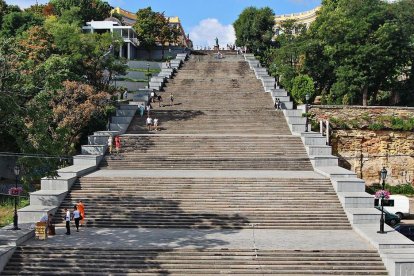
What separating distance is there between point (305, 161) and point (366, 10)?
63.2 feet

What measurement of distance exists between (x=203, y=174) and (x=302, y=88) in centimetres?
1872

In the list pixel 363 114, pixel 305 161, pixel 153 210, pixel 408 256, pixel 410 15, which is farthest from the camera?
pixel 410 15

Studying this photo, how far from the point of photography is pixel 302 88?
43.8m

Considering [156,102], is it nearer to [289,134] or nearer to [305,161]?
[289,134]

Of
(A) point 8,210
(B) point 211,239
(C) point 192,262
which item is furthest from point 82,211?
(A) point 8,210

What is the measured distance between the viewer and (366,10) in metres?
44.1

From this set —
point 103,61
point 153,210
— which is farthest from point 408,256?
point 103,61

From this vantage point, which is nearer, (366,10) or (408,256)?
(408,256)

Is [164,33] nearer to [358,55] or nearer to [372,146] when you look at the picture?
[358,55]

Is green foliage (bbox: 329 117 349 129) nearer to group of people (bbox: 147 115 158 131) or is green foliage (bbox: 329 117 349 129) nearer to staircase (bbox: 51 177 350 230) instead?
group of people (bbox: 147 115 158 131)

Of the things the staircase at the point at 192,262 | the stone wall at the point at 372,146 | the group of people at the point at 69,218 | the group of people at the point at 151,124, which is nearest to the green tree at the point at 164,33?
A: the group of people at the point at 151,124

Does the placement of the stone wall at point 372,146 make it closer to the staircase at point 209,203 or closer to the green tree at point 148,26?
the staircase at point 209,203

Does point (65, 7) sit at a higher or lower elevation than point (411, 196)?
higher

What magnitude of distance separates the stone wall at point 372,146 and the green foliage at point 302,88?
187 inches
